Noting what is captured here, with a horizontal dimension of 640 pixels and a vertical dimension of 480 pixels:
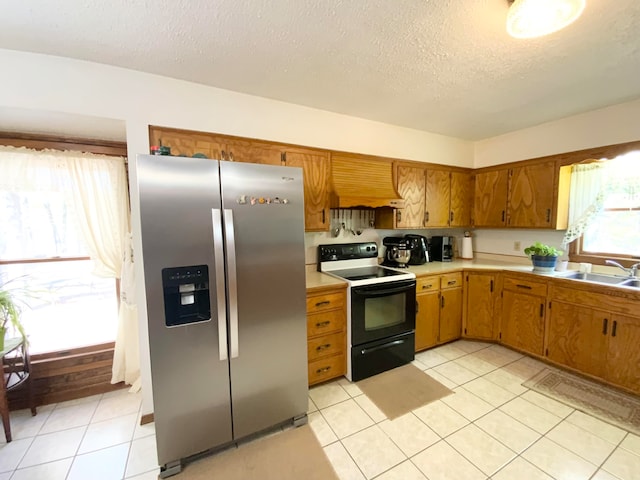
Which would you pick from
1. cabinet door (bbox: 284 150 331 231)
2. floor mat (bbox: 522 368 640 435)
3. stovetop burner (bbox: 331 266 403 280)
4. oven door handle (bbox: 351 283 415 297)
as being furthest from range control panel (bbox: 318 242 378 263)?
floor mat (bbox: 522 368 640 435)

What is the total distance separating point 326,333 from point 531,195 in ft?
9.24

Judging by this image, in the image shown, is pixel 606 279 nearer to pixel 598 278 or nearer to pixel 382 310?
pixel 598 278

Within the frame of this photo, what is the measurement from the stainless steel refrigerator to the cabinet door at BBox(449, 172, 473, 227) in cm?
246

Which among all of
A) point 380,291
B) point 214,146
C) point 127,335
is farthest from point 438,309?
point 127,335

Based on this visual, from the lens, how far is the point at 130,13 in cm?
130

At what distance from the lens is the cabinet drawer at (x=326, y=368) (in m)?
2.23

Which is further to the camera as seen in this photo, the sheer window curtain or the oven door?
the oven door

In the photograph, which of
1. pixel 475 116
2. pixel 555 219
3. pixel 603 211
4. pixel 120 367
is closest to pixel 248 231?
pixel 120 367

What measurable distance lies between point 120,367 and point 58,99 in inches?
84.6

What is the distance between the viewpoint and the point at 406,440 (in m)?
1.72

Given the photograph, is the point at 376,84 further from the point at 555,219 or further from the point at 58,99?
the point at 555,219

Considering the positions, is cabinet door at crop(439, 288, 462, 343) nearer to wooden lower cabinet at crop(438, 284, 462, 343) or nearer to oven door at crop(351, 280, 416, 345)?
wooden lower cabinet at crop(438, 284, 462, 343)

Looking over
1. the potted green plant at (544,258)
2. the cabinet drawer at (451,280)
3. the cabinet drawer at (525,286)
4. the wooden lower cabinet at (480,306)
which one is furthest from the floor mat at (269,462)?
the potted green plant at (544,258)

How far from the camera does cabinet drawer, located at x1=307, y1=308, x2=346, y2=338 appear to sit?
2.18m
